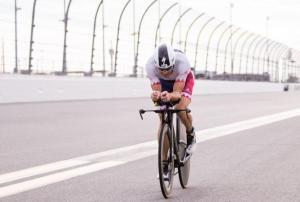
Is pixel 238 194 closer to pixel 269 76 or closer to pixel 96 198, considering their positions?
pixel 96 198

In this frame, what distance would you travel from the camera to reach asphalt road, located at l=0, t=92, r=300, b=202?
20.6 ft

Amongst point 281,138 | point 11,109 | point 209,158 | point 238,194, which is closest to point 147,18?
point 11,109

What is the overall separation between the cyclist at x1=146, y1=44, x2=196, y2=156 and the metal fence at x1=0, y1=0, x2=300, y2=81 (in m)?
7.65

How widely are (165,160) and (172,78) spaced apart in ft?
2.90

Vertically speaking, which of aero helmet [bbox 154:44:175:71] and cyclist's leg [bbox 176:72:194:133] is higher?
aero helmet [bbox 154:44:175:71]

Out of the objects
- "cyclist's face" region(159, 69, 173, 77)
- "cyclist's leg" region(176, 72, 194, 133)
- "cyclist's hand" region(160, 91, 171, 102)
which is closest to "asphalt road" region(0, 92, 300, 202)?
"cyclist's leg" region(176, 72, 194, 133)

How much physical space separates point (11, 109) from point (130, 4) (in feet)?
48.4

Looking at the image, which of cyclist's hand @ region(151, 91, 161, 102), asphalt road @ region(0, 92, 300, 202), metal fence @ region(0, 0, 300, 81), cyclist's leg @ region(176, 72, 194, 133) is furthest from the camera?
metal fence @ region(0, 0, 300, 81)

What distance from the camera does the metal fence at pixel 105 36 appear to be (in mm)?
24469

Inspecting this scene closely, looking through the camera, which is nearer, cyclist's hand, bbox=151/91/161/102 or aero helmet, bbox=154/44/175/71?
cyclist's hand, bbox=151/91/161/102

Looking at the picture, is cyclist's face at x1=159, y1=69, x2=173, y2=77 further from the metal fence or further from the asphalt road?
the metal fence

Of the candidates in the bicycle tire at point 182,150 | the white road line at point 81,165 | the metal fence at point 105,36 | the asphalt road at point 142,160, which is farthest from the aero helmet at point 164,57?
the metal fence at point 105,36

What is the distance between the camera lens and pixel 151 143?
35.7 feet

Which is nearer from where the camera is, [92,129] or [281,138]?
[281,138]
